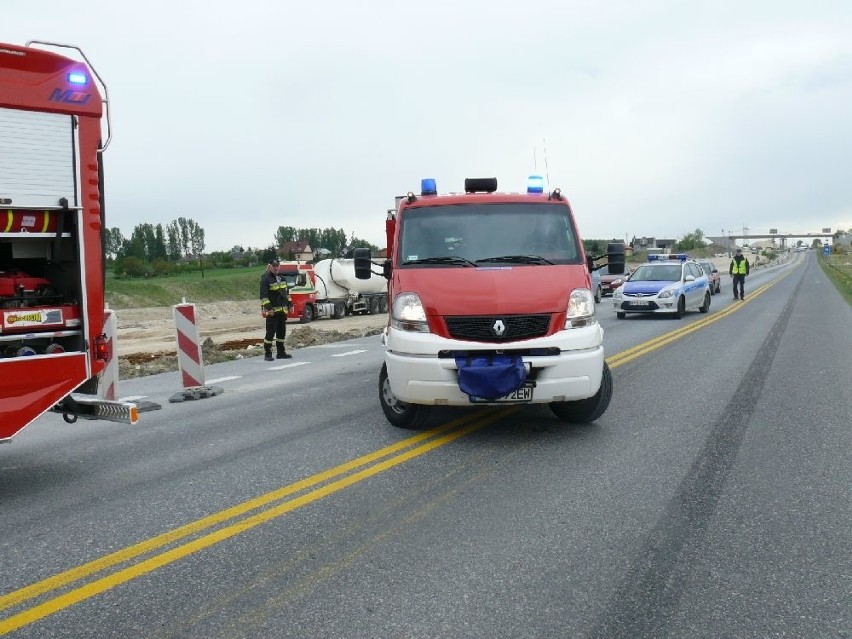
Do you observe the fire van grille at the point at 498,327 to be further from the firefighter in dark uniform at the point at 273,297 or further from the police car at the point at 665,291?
the police car at the point at 665,291

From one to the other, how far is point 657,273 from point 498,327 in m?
18.5

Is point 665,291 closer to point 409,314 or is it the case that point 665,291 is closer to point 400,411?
point 400,411

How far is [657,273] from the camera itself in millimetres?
23625

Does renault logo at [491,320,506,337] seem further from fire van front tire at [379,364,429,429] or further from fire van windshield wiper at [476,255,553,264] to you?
fire van front tire at [379,364,429,429]

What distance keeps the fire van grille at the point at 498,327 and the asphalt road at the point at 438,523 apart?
95cm

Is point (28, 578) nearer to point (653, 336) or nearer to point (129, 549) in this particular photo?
point (129, 549)

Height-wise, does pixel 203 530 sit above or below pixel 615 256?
below

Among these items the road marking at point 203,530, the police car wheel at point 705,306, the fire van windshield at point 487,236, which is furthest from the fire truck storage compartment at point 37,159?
the police car wheel at point 705,306

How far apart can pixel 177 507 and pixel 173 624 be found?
5.85ft

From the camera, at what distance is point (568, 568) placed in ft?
12.8

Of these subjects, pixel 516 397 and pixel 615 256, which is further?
pixel 615 256

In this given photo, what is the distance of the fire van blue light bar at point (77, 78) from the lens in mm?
5863

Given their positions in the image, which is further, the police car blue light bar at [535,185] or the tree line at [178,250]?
the tree line at [178,250]

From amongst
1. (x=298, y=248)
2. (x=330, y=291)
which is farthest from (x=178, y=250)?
(x=330, y=291)
